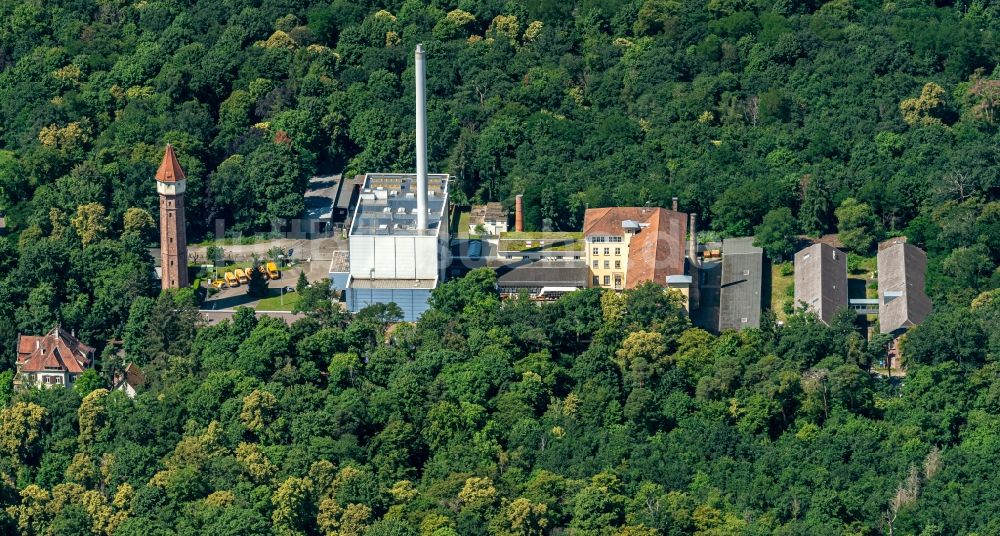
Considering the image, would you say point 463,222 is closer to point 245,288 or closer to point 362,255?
point 362,255

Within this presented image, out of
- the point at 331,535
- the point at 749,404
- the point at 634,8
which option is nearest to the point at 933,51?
the point at 634,8

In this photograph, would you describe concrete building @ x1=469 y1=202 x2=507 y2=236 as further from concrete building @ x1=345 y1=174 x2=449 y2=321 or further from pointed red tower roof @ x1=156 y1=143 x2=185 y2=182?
pointed red tower roof @ x1=156 y1=143 x2=185 y2=182

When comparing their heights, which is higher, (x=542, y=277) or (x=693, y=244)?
(x=693, y=244)

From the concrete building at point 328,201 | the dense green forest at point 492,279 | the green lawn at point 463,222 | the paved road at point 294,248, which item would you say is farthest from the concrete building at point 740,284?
the concrete building at point 328,201

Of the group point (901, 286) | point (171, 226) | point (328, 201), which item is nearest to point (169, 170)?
point (171, 226)

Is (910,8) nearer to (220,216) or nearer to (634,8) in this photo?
(634,8)

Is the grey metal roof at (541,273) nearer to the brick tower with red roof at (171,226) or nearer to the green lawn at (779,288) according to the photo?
the green lawn at (779,288)

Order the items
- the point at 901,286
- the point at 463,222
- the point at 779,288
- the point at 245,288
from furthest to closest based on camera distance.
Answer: the point at 463,222, the point at 245,288, the point at 779,288, the point at 901,286
